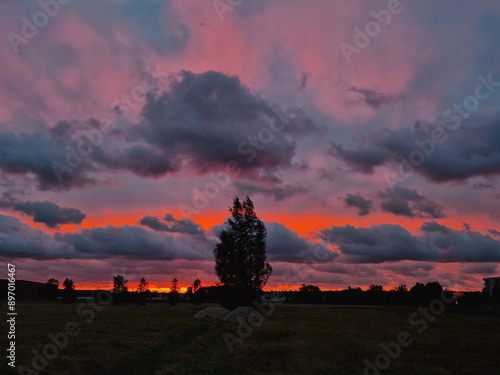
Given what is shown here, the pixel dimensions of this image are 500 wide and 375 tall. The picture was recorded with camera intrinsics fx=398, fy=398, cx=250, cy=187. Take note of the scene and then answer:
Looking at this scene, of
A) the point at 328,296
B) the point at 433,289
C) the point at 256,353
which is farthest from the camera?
the point at 328,296

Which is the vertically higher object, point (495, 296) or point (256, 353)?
point (495, 296)

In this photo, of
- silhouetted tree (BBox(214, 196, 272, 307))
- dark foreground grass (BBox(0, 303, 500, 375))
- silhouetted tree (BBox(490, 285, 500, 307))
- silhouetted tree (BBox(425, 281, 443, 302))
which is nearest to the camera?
dark foreground grass (BBox(0, 303, 500, 375))

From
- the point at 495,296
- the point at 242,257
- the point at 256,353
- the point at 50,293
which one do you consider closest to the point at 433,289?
the point at 495,296

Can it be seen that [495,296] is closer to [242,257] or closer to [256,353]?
[242,257]

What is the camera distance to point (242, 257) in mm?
79062

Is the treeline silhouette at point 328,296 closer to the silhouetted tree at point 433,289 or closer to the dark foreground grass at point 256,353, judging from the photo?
the silhouetted tree at point 433,289

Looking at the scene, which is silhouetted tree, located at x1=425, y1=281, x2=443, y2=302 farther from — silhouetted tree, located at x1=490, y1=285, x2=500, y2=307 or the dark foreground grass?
the dark foreground grass

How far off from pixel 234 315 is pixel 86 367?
40543 mm

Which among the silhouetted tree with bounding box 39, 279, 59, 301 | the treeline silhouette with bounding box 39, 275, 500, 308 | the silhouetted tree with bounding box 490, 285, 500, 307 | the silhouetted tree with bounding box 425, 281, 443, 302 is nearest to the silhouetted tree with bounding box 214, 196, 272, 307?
the treeline silhouette with bounding box 39, 275, 500, 308

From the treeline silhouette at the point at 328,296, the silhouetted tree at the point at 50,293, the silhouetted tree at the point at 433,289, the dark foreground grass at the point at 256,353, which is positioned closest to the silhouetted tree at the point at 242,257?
the treeline silhouette at the point at 328,296

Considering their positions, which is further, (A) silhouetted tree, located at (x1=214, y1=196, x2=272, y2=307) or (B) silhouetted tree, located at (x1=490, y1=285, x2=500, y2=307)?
(B) silhouetted tree, located at (x1=490, y1=285, x2=500, y2=307)

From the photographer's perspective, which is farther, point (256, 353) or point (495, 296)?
point (495, 296)

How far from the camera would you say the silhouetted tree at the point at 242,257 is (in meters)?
76.2

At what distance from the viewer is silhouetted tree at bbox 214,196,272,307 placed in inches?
3000
